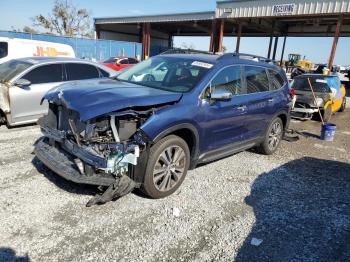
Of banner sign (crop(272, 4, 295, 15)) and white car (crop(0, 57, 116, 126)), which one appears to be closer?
white car (crop(0, 57, 116, 126))

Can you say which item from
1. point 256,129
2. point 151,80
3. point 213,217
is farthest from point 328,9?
point 213,217

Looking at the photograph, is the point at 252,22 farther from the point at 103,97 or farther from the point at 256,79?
the point at 103,97

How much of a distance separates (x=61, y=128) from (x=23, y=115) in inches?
122

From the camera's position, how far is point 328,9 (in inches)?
658

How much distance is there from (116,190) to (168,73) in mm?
2062

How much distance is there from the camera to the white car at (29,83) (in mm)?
6398

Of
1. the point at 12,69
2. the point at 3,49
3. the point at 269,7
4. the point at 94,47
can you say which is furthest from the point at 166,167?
the point at 94,47

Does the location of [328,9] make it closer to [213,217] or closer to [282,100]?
[282,100]

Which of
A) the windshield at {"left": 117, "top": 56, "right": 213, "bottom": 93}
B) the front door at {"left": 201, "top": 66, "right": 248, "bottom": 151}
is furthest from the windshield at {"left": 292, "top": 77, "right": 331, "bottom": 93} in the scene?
the windshield at {"left": 117, "top": 56, "right": 213, "bottom": 93}

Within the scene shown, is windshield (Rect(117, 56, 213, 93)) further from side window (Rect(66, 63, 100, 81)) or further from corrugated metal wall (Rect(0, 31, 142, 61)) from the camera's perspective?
corrugated metal wall (Rect(0, 31, 142, 61))

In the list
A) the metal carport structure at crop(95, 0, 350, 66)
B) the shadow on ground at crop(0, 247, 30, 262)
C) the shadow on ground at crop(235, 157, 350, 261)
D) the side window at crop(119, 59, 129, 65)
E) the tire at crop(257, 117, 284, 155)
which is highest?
the metal carport structure at crop(95, 0, 350, 66)

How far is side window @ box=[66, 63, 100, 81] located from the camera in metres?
7.33

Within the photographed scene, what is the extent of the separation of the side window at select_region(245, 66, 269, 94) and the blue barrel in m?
3.17

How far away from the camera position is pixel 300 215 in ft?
13.4
